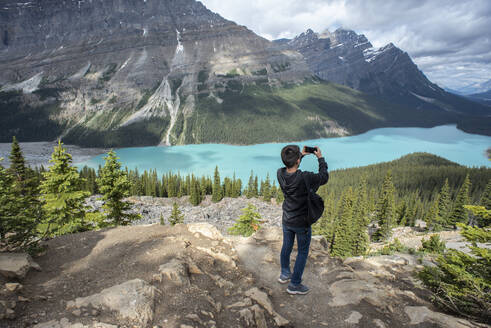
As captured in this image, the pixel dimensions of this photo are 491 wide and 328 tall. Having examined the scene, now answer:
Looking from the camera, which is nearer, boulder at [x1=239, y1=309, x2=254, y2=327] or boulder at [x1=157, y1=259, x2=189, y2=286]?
boulder at [x1=239, y1=309, x2=254, y2=327]

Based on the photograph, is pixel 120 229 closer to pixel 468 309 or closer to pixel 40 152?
pixel 468 309

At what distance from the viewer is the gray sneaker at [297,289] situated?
6.87 m

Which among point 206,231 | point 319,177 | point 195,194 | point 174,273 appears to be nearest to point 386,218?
point 206,231

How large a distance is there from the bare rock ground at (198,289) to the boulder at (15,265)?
7.2 inches

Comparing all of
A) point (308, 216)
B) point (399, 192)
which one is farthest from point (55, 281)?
point (399, 192)

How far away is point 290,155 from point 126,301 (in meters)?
4.93

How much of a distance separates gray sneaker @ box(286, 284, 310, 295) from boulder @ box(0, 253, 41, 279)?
6.91 metres

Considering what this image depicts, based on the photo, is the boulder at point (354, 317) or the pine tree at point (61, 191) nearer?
the boulder at point (354, 317)

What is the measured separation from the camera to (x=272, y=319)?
5.70 m

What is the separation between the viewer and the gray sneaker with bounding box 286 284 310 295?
687 cm

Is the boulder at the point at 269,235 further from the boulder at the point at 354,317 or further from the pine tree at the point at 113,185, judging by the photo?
the pine tree at the point at 113,185

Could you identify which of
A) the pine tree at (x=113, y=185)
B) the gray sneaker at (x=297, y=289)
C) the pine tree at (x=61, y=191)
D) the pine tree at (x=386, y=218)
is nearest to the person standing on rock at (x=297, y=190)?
the gray sneaker at (x=297, y=289)

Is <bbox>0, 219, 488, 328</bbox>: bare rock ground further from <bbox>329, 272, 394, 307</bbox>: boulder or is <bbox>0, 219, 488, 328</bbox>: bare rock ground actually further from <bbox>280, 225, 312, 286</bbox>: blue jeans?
<bbox>280, 225, 312, 286</bbox>: blue jeans

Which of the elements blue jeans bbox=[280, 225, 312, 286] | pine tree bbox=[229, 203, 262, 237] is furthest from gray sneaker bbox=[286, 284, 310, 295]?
pine tree bbox=[229, 203, 262, 237]
